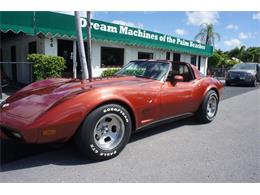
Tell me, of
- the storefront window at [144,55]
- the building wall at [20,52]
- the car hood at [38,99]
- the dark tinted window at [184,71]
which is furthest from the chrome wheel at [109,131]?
the storefront window at [144,55]

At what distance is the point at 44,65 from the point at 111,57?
5300 mm

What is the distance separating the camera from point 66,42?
11641 millimetres

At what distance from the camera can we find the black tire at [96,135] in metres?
3.15

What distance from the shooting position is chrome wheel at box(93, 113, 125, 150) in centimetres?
338

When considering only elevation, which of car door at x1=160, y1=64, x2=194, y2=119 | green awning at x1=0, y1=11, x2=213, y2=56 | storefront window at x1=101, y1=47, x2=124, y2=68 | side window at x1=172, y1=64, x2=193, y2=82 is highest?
green awning at x1=0, y1=11, x2=213, y2=56

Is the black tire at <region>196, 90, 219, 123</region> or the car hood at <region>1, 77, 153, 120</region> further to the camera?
the black tire at <region>196, 90, 219, 123</region>

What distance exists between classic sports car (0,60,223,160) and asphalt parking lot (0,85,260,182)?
31 cm

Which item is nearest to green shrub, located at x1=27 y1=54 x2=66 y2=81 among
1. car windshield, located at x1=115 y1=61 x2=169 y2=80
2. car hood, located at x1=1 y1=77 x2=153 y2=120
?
car windshield, located at x1=115 y1=61 x2=169 y2=80

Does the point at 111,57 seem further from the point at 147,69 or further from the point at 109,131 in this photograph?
the point at 109,131

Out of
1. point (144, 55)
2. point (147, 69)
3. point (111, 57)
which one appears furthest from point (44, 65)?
point (144, 55)

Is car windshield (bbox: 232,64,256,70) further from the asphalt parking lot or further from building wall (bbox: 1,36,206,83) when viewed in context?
the asphalt parking lot

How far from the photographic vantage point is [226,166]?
3.28m

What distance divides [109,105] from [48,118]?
0.82m

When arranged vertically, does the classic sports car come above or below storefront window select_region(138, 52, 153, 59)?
below
